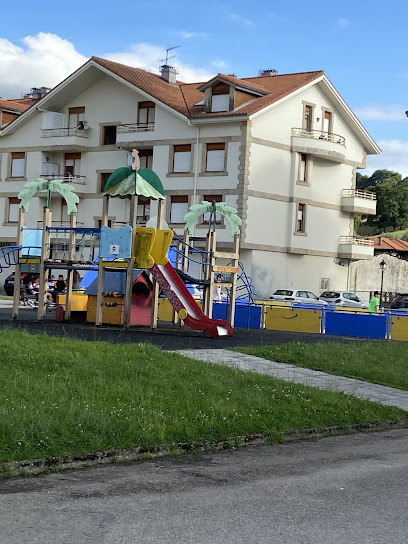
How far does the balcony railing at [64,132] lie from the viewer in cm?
A: 5750

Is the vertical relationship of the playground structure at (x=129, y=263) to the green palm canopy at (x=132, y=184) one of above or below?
below

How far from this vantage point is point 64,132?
57969 millimetres

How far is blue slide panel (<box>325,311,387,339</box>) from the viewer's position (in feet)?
100

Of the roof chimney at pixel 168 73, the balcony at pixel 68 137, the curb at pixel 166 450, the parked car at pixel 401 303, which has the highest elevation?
the roof chimney at pixel 168 73

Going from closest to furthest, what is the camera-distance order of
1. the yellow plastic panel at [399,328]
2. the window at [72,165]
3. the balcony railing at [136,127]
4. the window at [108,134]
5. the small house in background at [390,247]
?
1. the yellow plastic panel at [399,328]
2. the balcony railing at [136,127]
3. the window at [108,134]
4. the window at [72,165]
5. the small house in background at [390,247]

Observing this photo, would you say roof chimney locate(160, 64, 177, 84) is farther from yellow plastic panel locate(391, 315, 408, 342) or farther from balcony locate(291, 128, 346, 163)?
yellow plastic panel locate(391, 315, 408, 342)

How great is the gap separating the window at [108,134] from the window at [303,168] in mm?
11831

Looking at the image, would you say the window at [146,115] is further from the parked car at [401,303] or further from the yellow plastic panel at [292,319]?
the yellow plastic panel at [292,319]

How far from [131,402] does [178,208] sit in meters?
42.5

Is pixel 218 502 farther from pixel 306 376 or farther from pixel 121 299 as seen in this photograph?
pixel 121 299

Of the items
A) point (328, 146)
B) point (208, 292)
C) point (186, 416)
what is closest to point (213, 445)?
point (186, 416)

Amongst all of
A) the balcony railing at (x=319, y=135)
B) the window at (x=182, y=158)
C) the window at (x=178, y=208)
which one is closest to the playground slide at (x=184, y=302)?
the window at (x=178, y=208)

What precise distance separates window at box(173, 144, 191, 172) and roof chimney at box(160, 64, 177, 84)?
840 cm

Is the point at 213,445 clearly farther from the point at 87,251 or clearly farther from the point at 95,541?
the point at 87,251
